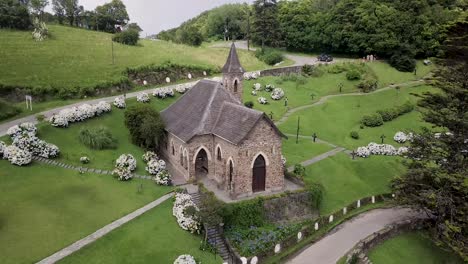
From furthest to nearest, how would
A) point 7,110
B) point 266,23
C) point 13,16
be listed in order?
point 266,23, point 13,16, point 7,110

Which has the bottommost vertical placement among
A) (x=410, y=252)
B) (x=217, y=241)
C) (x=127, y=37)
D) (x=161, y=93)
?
(x=410, y=252)

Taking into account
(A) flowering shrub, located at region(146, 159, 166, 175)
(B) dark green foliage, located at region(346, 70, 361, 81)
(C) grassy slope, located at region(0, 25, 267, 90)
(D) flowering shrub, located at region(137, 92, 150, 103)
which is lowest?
(A) flowering shrub, located at region(146, 159, 166, 175)

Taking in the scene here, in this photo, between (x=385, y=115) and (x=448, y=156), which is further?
(x=385, y=115)

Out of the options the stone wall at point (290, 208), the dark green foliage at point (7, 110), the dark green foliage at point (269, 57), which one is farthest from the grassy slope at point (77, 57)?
the stone wall at point (290, 208)

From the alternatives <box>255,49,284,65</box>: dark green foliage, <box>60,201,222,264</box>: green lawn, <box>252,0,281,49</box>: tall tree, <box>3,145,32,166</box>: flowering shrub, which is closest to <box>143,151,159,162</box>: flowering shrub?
<box>60,201,222,264</box>: green lawn

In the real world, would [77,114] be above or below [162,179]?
above

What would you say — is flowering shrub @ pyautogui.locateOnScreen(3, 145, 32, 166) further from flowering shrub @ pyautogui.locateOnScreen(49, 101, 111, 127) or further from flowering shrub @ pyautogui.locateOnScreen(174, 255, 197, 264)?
flowering shrub @ pyautogui.locateOnScreen(174, 255, 197, 264)

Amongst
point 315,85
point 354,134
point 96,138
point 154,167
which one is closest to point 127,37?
point 315,85

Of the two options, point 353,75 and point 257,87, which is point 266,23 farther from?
point 257,87
